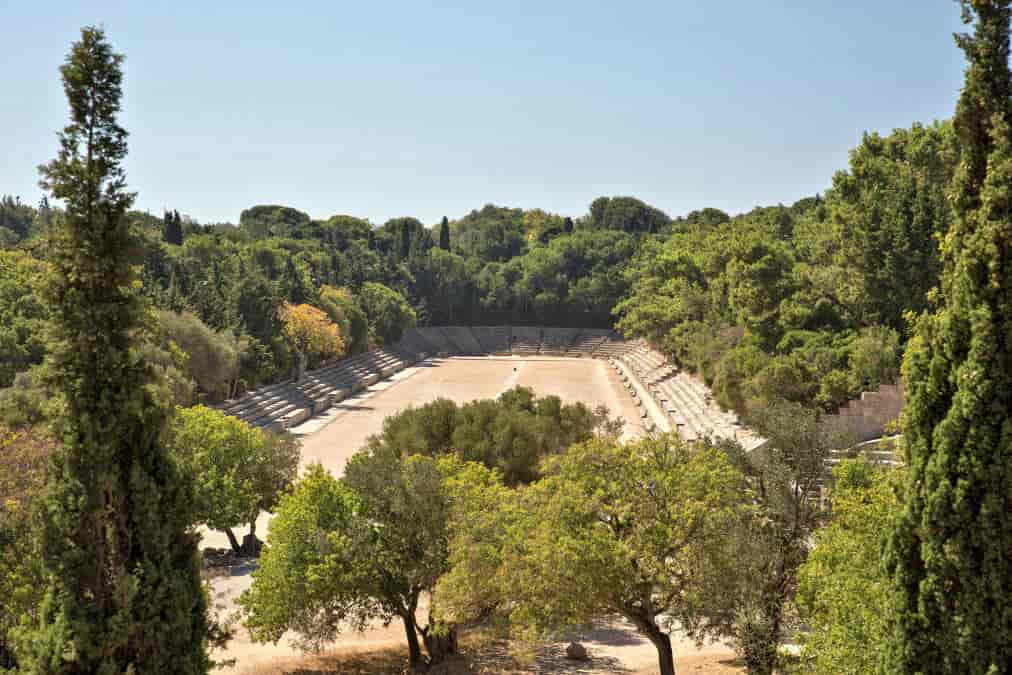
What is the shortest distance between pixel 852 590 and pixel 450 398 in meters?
42.8

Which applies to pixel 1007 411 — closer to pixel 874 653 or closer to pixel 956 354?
pixel 956 354

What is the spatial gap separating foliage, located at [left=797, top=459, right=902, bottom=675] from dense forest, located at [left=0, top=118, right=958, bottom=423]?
418 centimetres


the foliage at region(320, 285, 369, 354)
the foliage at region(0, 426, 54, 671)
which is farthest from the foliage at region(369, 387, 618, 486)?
the foliage at region(320, 285, 369, 354)

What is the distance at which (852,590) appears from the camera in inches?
416

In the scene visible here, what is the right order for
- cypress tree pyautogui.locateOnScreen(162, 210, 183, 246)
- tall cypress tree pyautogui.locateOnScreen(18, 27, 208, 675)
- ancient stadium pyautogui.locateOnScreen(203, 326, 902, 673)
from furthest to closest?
cypress tree pyautogui.locateOnScreen(162, 210, 183, 246), ancient stadium pyautogui.locateOnScreen(203, 326, 902, 673), tall cypress tree pyautogui.locateOnScreen(18, 27, 208, 675)

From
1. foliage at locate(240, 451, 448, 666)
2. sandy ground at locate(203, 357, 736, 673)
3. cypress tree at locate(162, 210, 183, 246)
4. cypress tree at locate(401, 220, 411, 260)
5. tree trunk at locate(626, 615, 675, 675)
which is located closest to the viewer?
tree trunk at locate(626, 615, 675, 675)

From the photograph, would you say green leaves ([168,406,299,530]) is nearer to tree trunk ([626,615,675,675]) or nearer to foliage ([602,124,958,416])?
tree trunk ([626,615,675,675])

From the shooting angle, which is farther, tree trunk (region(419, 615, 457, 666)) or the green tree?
the green tree

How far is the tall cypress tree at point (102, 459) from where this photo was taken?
29.0 feet

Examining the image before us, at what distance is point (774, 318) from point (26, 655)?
1191 inches

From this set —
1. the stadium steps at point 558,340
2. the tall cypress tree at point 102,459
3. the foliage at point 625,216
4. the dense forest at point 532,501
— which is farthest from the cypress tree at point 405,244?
the tall cypress tree at point 102,459

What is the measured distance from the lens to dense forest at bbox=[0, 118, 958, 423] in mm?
29453

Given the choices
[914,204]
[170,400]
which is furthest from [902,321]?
[170,400]

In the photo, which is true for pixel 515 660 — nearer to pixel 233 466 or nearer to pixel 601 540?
pixel 601 540
